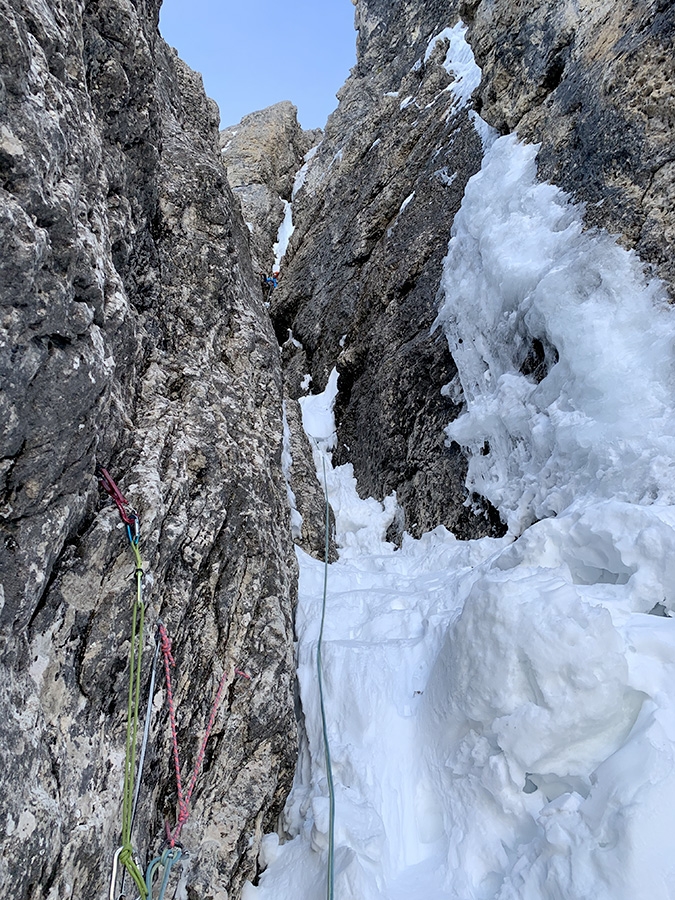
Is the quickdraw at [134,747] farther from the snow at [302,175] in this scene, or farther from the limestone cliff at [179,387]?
the snow at [302,175]

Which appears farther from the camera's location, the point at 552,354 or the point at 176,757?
the point at 552,354

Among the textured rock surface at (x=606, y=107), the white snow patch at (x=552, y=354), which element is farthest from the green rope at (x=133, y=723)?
the textured rock surface at (x=606, y=107)

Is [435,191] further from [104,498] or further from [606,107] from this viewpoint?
[104,498]

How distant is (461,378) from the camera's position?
26.2 ft

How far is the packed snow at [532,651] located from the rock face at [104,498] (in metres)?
0.73

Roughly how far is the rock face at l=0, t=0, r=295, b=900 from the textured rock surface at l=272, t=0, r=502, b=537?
9.51 feet

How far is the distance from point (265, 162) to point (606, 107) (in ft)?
68.5

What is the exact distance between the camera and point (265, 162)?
2431cm

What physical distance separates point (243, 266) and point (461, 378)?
3.74 metres

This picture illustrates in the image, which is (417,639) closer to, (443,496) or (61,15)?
(443,496)

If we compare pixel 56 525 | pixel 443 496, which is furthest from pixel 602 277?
pixel 56 525

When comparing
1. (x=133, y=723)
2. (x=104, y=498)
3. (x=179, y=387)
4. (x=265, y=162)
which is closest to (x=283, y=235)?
(x=265, y=162)

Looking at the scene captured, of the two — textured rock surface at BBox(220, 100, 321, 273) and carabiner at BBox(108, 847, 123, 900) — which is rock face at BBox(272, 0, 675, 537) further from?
textured rock surface at BBox(220, 100, 321, 273)

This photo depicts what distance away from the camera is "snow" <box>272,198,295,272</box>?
21.5 meters
